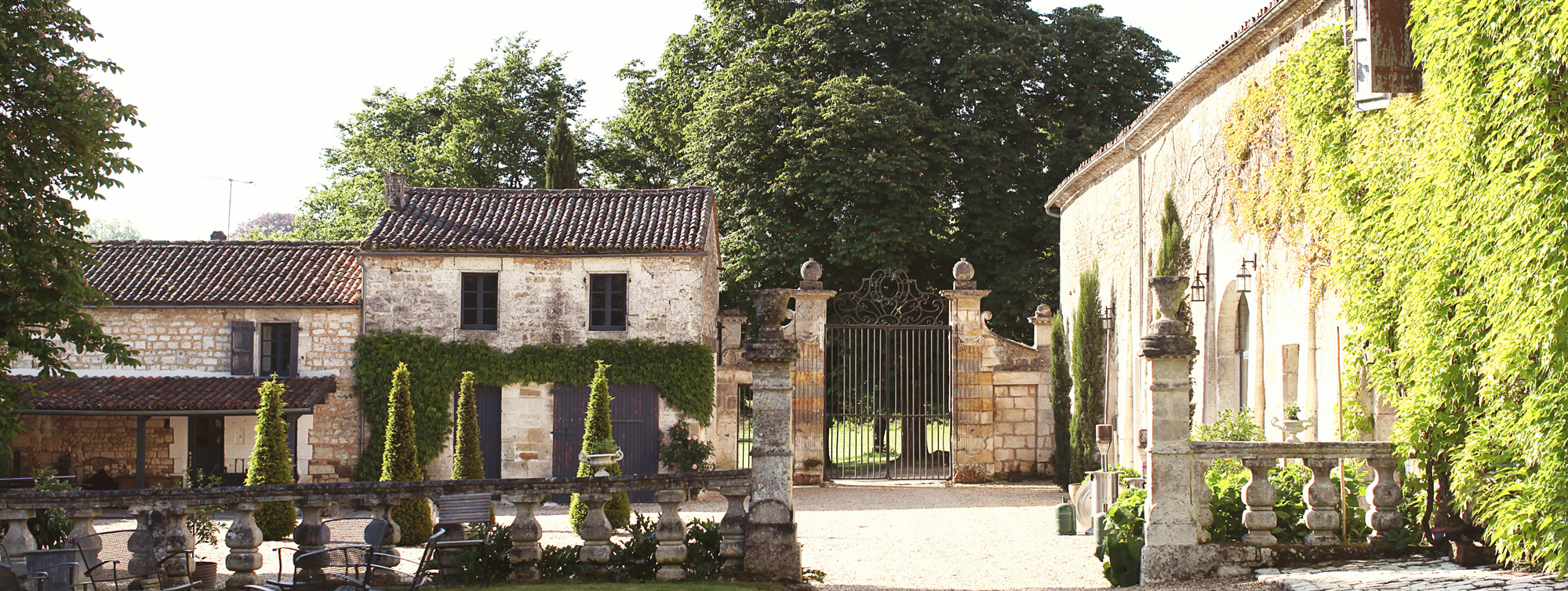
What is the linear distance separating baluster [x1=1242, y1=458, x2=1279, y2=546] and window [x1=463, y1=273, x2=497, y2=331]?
1353 centimetres

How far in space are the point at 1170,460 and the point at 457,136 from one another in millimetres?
22464

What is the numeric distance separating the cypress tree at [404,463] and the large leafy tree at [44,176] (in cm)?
448

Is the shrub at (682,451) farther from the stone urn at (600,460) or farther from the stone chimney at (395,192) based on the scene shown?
the stone chimney at (395,192)

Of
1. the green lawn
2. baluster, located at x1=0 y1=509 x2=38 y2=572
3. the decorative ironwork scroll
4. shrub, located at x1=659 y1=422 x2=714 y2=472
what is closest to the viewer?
the green lawn

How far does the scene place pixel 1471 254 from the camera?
6.93 meters

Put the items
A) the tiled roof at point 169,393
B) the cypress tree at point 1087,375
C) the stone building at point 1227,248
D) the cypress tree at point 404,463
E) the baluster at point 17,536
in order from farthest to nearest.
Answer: the cypress tree at point 1087,375 < the tiled roof at point 169,393 < the cypress tree at point 404,463 < the stone building at point 1227,248 < the baluster at point 17,536

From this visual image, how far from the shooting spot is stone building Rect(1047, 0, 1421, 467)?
28.9ft

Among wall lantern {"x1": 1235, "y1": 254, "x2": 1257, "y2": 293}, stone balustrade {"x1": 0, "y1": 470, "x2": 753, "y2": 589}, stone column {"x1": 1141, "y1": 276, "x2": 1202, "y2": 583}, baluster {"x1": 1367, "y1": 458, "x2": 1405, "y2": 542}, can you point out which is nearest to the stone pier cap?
stone balustrade {"x1": 0, "y1": 470, "x2": 753, "y2": 589}

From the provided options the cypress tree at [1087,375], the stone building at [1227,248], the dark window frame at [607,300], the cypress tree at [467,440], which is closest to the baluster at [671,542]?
the stone building at [1227,248]

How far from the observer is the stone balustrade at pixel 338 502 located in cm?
780

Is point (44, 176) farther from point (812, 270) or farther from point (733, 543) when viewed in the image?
point (812, 270)

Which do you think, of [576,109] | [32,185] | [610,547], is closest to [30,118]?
[32,185]

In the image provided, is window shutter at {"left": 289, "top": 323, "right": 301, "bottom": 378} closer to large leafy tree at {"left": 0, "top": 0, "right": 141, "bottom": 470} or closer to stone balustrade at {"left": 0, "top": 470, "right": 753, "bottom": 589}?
large leafy tree at {"left": 0, "top": 0, "right": 141, "bottom": 470}

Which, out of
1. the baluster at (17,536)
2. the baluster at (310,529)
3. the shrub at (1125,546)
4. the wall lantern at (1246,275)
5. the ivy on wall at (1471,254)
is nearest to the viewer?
the ivy on wall at (1471,254)
